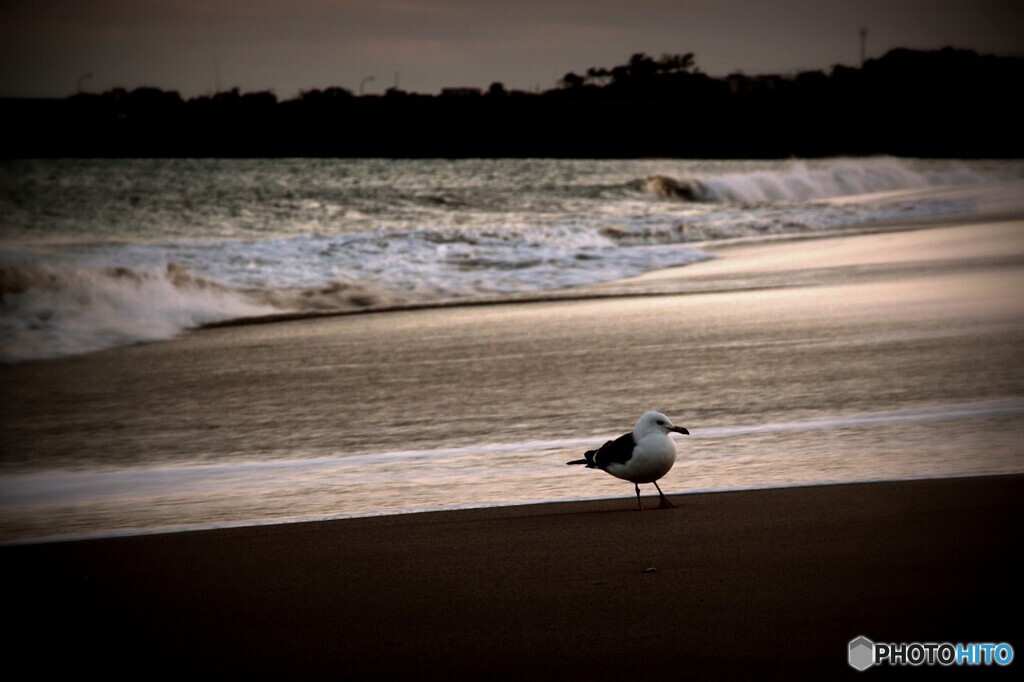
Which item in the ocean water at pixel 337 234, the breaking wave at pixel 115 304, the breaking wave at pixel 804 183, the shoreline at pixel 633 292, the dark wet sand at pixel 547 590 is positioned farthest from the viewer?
the breaking wave at pixel 804 183

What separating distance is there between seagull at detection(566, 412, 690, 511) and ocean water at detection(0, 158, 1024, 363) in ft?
24.8

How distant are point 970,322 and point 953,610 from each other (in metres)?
6.57

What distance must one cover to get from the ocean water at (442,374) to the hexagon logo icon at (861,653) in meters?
1.88

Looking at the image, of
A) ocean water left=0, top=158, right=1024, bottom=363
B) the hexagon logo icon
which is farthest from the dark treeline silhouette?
the hexagon logo icon

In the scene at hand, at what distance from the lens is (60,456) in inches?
253

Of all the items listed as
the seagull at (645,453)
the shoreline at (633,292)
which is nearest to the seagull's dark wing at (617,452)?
the seagull at (645,453)

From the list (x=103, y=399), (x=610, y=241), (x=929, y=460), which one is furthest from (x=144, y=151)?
(x=929, y=460)

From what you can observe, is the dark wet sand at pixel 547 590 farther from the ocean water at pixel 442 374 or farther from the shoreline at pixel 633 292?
the shoreline at pixel 633 292

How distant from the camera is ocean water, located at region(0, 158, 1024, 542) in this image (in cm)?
513

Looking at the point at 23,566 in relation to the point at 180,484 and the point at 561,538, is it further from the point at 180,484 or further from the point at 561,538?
the point at 561,538

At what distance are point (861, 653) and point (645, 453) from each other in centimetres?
173

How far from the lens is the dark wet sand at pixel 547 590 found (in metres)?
2.97

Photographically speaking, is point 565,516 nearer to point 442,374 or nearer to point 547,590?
point 547,590

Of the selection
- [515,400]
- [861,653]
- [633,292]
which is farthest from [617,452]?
[633,292]
